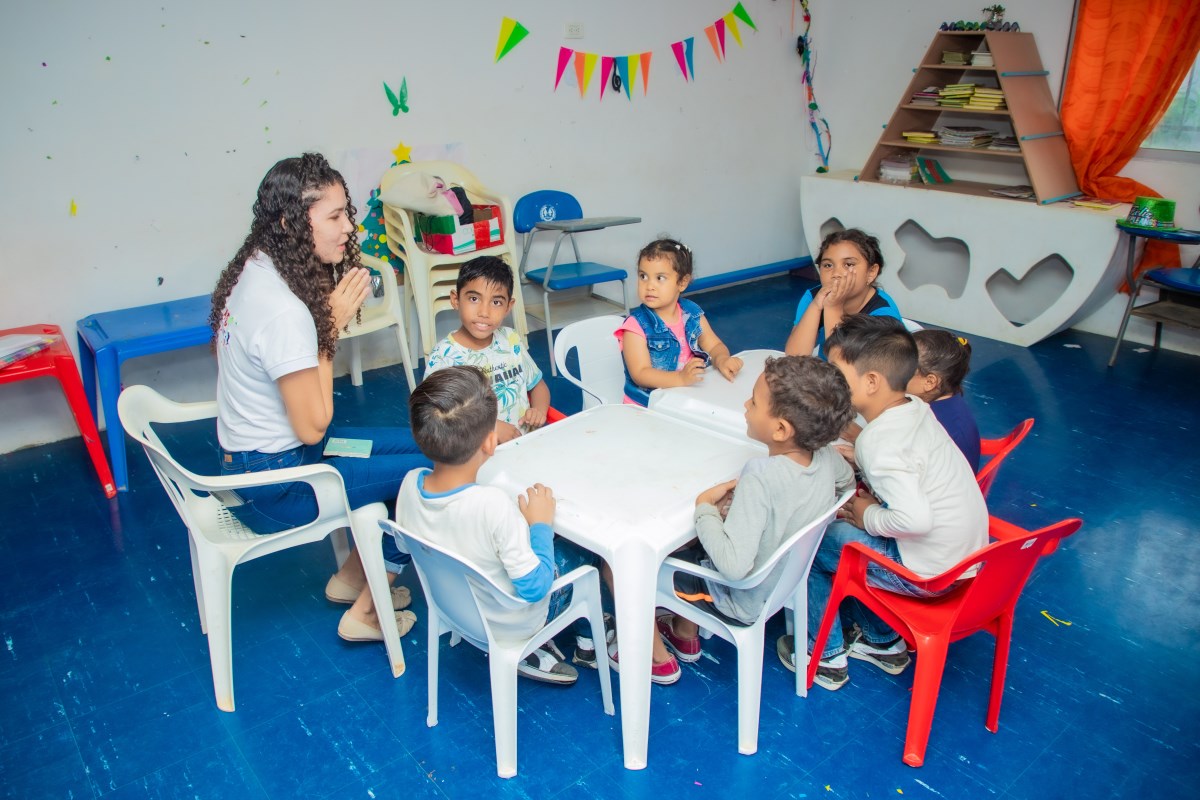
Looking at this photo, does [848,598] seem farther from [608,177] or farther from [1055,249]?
[608,177]

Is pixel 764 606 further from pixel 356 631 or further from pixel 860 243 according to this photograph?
pixel 860 243

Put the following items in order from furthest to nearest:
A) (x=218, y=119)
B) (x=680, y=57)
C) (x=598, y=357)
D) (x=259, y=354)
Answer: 1. (x=680, y=57)
2. (x=218, y=119)
3. (x=598, y=357)
4. (x=259, y=354)

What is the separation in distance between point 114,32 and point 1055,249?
457 cm

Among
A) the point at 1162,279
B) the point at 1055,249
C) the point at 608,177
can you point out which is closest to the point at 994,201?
the point at 1055,249

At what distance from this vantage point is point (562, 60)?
14.5 feet

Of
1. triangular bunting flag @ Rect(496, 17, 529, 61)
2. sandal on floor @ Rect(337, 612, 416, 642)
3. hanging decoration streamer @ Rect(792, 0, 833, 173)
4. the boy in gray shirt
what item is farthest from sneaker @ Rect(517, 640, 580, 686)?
hanging decoration streamer @ Rect(792, 0, 833, 173)

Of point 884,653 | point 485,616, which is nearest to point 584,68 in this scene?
point 884,653

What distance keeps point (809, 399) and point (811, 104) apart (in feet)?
15.7

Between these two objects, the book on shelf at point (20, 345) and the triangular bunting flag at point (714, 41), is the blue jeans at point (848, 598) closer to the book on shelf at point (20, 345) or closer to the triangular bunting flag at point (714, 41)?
the book on shelf at point (20, 345)

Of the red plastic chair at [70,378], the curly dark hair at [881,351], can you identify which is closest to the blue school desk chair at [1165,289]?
the curly dark hair at [881,351]

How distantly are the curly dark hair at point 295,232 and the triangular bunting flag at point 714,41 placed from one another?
381cm

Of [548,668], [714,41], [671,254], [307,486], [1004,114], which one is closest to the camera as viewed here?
[307,486]

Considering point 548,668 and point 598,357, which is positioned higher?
point 598,357

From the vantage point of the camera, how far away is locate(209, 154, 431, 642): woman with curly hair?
1.80m
